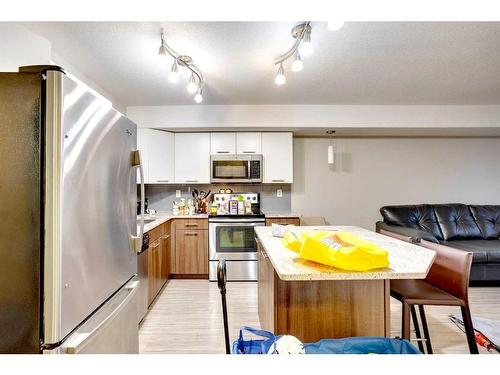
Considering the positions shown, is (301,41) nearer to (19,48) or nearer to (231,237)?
(19,48)

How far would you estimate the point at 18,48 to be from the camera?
147 cm

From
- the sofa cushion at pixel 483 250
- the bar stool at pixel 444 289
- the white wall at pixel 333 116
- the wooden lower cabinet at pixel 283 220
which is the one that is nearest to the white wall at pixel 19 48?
the white wall at pixel 333 116

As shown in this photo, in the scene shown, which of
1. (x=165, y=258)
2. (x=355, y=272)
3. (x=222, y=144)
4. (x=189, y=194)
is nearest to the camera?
(x=355, y=272)

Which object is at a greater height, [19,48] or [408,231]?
[19,48]

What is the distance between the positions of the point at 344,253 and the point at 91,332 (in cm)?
108

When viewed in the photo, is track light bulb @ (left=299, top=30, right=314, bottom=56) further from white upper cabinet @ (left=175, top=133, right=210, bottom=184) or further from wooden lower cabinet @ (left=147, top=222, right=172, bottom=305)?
white upper cabinet @ (left=175, top=133, right=210, bottom=184)

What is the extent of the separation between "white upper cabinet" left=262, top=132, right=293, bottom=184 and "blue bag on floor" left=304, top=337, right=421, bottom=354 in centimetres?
294

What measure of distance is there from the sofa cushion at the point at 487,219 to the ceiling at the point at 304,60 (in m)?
1.57

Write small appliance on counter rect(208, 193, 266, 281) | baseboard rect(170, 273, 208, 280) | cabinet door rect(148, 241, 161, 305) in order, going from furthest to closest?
baseboard rect(170, 273, 208, 280) → small appliance on counter rect(208, 193, 266, 281) → cabinet door rect(148, 241, 161, 305)

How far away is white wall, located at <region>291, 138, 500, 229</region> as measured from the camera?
4.25 meters

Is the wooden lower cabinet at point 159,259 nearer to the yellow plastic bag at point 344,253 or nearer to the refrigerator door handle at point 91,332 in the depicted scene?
the refrigerator door handle at point 91,332

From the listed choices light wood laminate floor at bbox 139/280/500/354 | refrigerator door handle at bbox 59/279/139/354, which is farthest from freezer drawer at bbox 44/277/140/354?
light wood laminate floor at bbox 139/280/500/354

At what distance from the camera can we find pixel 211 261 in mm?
3566

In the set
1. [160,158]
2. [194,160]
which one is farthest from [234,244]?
[160,158]
